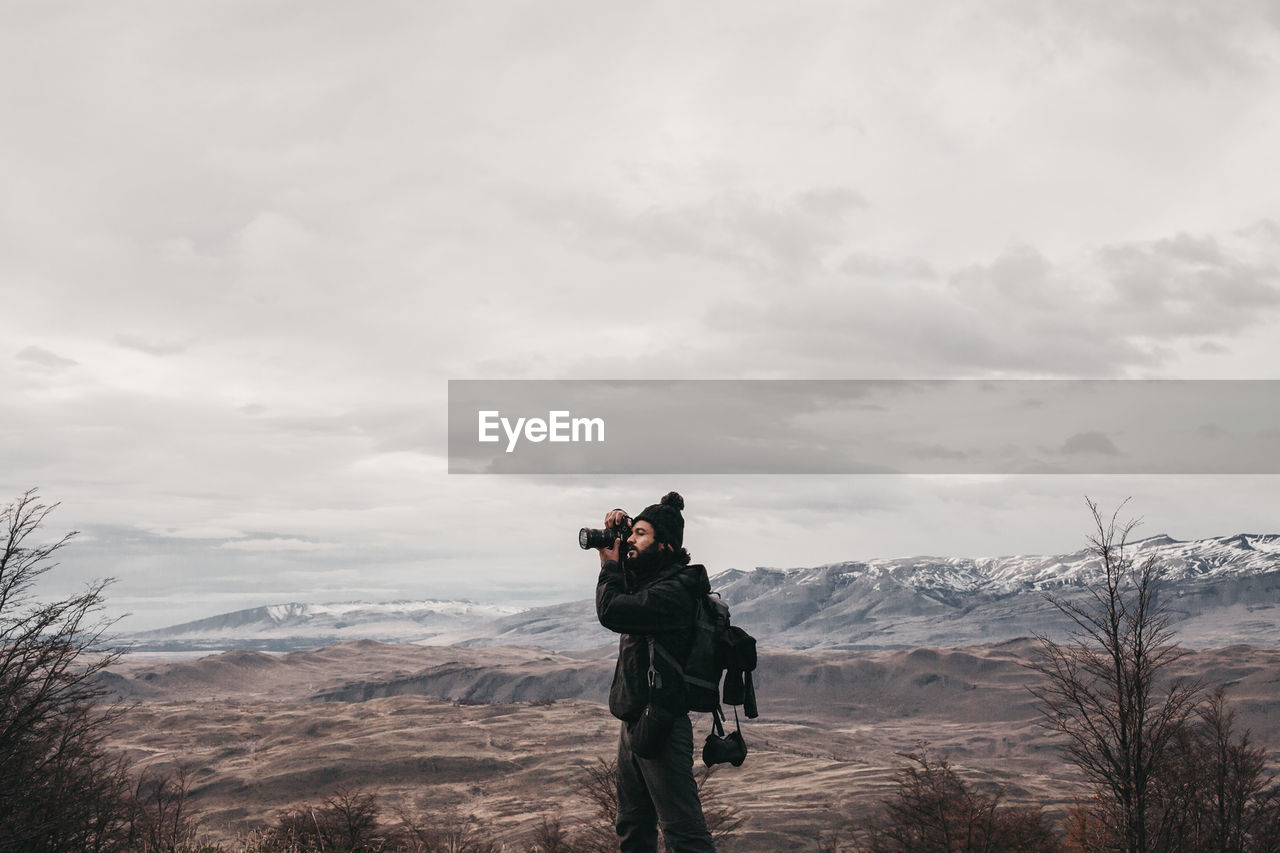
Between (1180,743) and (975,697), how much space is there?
173 meters

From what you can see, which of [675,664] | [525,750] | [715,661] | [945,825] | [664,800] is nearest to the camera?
[664,800]

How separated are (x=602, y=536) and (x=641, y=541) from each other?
0.91ft

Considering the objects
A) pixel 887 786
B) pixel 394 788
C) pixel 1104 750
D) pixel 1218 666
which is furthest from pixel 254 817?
pixel 1218 666

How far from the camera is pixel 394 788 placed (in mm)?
75875

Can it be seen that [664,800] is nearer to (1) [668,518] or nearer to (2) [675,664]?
(2) [675,664]

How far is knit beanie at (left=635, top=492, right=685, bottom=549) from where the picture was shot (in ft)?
23.0

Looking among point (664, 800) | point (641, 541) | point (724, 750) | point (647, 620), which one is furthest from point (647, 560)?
point (664, 800)

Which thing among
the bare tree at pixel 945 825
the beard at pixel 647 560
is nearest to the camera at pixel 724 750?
the beard at pixel 647 560

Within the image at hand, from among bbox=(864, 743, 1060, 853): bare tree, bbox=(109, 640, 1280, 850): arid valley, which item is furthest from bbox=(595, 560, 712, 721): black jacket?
bbox=(109, 640, 1280, 850): arid valley

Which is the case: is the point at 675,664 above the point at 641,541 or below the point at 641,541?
below

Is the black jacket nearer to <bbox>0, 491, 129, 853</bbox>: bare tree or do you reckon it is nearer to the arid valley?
<bbox>0, 491, 129, 853</bbox>: bare tree

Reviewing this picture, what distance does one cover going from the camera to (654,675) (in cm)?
668

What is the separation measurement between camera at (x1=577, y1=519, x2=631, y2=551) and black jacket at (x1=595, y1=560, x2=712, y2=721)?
0.15 meters

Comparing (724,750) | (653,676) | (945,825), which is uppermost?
(653,676)
